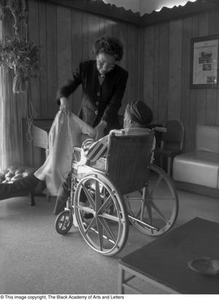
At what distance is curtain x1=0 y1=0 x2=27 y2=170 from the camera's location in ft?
10.9

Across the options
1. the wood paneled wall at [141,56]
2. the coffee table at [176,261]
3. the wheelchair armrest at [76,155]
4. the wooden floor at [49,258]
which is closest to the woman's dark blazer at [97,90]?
the wheelchair armrest at [76,155]

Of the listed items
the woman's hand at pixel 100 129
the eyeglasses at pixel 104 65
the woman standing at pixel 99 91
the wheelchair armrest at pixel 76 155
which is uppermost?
the eyeglasses at pixel 104 65

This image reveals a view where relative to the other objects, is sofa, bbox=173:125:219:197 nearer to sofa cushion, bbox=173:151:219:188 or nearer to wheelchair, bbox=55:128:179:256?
sofa cushion, bbox=173:151:219:188

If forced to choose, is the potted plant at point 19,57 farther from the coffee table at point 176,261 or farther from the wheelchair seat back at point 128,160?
the coffee table at point 176,261

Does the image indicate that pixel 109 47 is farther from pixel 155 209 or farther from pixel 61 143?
pixel 155 209

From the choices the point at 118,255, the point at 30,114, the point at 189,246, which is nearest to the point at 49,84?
the point at 30,114

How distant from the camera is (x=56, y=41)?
387 cm

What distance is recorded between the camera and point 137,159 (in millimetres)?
2176

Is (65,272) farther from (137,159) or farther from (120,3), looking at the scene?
(120,3)

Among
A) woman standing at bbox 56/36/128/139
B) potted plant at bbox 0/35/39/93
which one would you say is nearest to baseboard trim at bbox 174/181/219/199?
woman standing at bbox 56/36/128/139

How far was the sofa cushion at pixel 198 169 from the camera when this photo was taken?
331 centimetres

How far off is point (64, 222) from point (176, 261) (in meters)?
1.29

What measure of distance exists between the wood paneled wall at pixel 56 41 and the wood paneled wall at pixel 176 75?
2.78ft

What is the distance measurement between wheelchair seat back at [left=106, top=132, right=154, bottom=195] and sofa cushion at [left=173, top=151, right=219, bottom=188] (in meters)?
1.29
